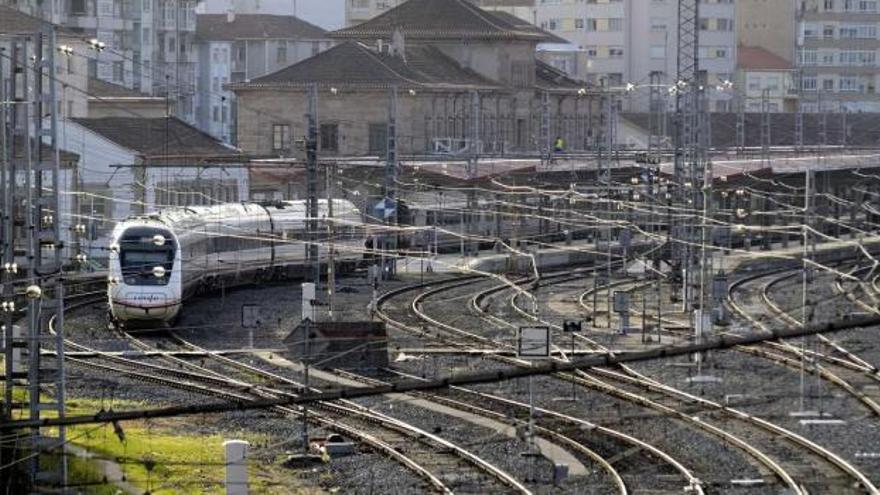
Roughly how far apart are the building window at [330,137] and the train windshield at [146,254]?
90.7 ft

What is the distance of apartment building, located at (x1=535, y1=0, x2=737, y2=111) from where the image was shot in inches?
3516

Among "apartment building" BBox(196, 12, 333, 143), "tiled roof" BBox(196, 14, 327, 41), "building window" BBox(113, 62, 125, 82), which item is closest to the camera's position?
"building window" BBox(113, 62, 125, 82)

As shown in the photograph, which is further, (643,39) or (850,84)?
(850,84)

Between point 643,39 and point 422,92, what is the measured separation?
3147 centimetres

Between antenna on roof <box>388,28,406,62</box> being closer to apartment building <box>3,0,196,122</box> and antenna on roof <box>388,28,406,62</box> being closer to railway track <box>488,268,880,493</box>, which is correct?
apartment building <box>3,0,196,122</box>

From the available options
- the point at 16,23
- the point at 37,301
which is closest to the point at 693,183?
the point at 37,301

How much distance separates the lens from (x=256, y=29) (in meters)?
82.0

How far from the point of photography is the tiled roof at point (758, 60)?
303 feet

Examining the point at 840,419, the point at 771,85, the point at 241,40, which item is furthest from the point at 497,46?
the point at 840,419

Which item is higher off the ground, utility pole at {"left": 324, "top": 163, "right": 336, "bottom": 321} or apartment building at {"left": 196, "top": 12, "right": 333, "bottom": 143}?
apartment building at {"left": 196, "top": 12, "right": 333, "bottom": 143}

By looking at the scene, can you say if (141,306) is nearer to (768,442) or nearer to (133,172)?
(768,442)

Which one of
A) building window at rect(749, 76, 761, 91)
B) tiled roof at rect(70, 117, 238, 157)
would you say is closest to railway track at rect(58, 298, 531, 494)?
tiled roof at rect(70, 117, 238, 157)

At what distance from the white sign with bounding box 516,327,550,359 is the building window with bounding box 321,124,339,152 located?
1440 inches

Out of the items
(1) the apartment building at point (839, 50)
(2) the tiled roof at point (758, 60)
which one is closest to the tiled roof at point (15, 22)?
(2) the tiled roof at point (758, 60)
